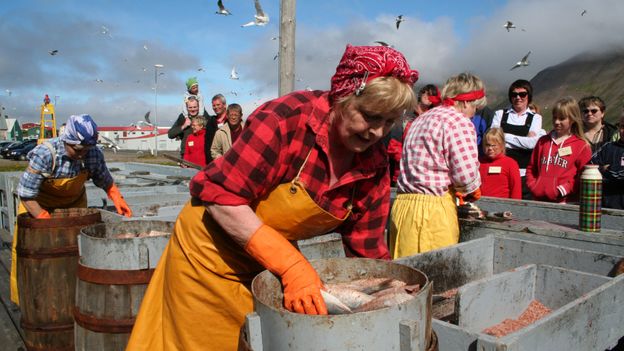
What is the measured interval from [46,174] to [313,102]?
3220 millimetres

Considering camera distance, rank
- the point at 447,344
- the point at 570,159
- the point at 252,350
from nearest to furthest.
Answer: the point at 252,350, the point at 447,344, the point at 570,159

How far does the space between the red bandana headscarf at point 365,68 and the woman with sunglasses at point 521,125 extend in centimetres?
439

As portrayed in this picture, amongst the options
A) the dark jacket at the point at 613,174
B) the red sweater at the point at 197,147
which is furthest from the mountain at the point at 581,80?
the dark jacket at the point at 613,174

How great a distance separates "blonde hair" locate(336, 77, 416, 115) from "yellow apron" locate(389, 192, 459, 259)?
1.58 metres

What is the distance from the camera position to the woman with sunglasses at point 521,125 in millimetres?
5727

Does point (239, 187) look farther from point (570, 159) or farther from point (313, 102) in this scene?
point (570, 159)

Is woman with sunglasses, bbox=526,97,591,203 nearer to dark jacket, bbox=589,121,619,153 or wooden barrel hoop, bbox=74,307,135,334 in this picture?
dark jacket, bbox=589,121,619,153

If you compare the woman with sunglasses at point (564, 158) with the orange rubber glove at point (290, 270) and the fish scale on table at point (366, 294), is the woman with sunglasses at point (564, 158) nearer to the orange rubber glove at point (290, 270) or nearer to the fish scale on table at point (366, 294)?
the fish scale on table at point (366, 294)

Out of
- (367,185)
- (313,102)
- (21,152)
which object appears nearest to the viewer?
(313,102)

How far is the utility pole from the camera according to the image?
4605mm

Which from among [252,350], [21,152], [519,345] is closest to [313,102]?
[252,350]

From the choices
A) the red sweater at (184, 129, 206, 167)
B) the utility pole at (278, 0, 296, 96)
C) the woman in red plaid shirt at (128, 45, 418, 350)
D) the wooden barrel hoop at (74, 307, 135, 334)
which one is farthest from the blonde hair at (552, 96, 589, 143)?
the red sweater at (184, 129, 206, 167)

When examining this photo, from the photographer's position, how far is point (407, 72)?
5.84 ft

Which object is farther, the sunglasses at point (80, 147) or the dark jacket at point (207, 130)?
the dark jacket at point (207, 130)
